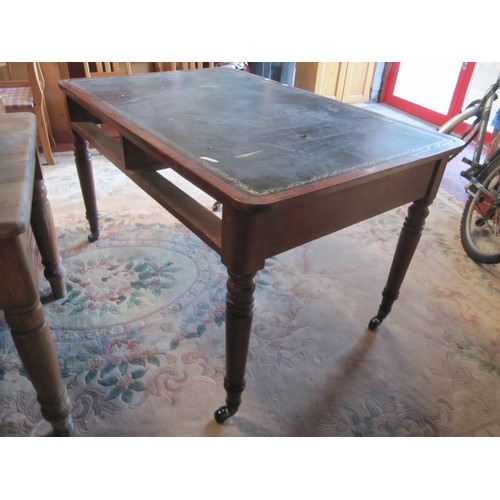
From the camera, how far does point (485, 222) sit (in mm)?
2205

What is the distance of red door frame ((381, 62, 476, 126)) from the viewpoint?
375cm

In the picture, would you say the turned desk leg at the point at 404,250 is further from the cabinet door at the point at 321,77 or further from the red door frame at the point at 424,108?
the cabinet door at the point at 321,77

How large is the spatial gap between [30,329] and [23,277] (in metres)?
0.15

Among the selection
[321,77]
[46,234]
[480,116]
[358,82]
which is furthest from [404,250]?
[358,82]

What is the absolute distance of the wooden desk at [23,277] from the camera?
0.86 meters

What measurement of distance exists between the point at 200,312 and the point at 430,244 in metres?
1.33

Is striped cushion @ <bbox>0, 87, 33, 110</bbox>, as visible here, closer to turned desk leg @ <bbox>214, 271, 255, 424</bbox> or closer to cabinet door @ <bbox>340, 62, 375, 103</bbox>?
turned desk leg @ <bbox>214, 271, 255, 424</bbox>

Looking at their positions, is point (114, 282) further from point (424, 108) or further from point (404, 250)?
point (424, 108)

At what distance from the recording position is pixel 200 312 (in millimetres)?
1669

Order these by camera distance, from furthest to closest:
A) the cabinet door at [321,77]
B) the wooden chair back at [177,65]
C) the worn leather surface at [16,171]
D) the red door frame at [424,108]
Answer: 1. the cabinet door at [321,77]
2. the red door frame at [424,108]
3. the wooden chair back at [177,65]
4. the worn leather surface at [16,171]

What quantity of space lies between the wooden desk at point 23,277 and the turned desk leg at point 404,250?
44.0 inches

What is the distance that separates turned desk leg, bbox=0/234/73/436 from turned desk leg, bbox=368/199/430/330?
1123 mm

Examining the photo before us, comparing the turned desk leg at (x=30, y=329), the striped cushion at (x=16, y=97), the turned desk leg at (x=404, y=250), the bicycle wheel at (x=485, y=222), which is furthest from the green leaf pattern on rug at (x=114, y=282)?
the bicycle wheel at (x=485, y=222)
